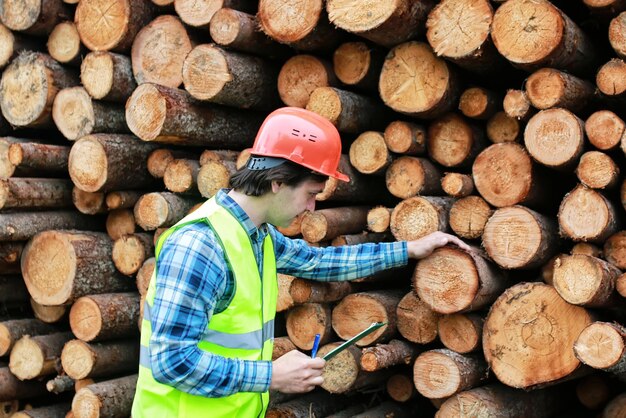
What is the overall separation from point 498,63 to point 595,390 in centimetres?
171

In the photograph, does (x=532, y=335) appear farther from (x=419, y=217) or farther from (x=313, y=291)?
(x=313, y=291)

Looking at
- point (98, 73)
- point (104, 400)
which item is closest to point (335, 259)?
point (104, 400)

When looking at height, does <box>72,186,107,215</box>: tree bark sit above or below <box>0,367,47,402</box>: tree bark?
above

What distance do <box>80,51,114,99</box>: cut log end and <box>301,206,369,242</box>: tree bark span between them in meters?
1.57

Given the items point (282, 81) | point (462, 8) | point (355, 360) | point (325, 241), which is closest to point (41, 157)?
point (282, 81)

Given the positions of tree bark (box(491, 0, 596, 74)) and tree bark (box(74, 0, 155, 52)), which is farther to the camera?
tree bark (box(74, 0, 155, 52))

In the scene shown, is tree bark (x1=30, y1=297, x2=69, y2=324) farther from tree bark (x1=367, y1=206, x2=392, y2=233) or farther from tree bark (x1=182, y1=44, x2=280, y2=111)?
tree bark (x1=367, y1=206, x2=392, y2=233)

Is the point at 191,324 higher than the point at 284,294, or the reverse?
the point at 191,324

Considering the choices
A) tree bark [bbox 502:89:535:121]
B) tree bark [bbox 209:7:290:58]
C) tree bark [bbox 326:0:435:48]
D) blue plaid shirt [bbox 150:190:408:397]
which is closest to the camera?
blue plaid shirt [bbox 150:190:408:397]

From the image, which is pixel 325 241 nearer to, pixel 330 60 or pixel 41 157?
pixel 330 60

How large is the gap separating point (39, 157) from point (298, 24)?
198cm

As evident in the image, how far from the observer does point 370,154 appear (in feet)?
13.2

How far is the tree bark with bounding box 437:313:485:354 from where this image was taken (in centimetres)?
366

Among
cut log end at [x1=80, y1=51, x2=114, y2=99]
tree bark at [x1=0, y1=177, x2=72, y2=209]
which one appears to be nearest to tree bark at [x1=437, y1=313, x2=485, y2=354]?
cut log end at [x1=80, y1=51, x2=114, y2=99]
